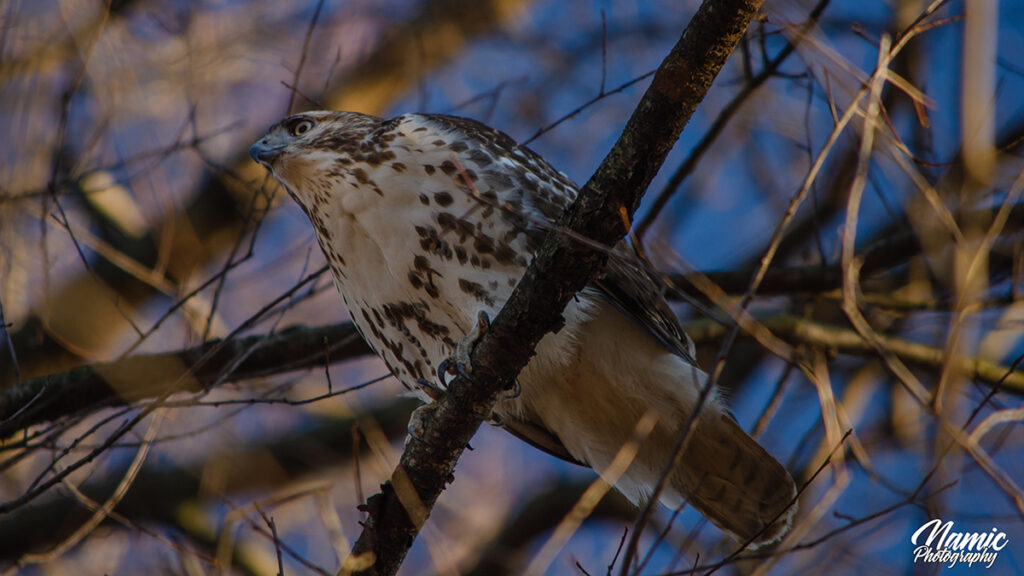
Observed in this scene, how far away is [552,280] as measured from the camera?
2463 mm

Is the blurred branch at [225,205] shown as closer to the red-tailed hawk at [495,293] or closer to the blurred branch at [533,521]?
the red-tailed hawk at [495,293]

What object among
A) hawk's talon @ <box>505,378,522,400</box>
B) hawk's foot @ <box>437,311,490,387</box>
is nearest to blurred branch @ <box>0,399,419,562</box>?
hawk's talon @ <box>505,378,522,400</box>

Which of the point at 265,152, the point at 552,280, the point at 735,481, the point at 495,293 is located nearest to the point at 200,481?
the point at 265,152

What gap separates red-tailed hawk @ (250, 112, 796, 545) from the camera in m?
3.07

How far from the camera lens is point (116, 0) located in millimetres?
5191

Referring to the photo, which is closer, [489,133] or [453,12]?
[489,133]

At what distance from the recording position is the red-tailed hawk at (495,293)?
3066mm

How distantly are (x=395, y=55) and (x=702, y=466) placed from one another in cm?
423

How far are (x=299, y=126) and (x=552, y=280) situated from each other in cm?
175

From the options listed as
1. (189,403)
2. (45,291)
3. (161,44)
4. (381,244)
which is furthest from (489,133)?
(161,44)

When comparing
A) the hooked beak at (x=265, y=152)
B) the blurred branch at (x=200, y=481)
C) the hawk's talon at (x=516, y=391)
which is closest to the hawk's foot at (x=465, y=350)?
the hawk's talon at (x=516, y=391)

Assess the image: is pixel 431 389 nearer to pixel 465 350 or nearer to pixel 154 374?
pixel 465 350

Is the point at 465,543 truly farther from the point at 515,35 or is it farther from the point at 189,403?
the point at 515,35

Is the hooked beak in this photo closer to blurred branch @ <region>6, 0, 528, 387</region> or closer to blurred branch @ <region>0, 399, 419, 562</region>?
blurred branch @ <region>6, 0, 528, 387</region>
